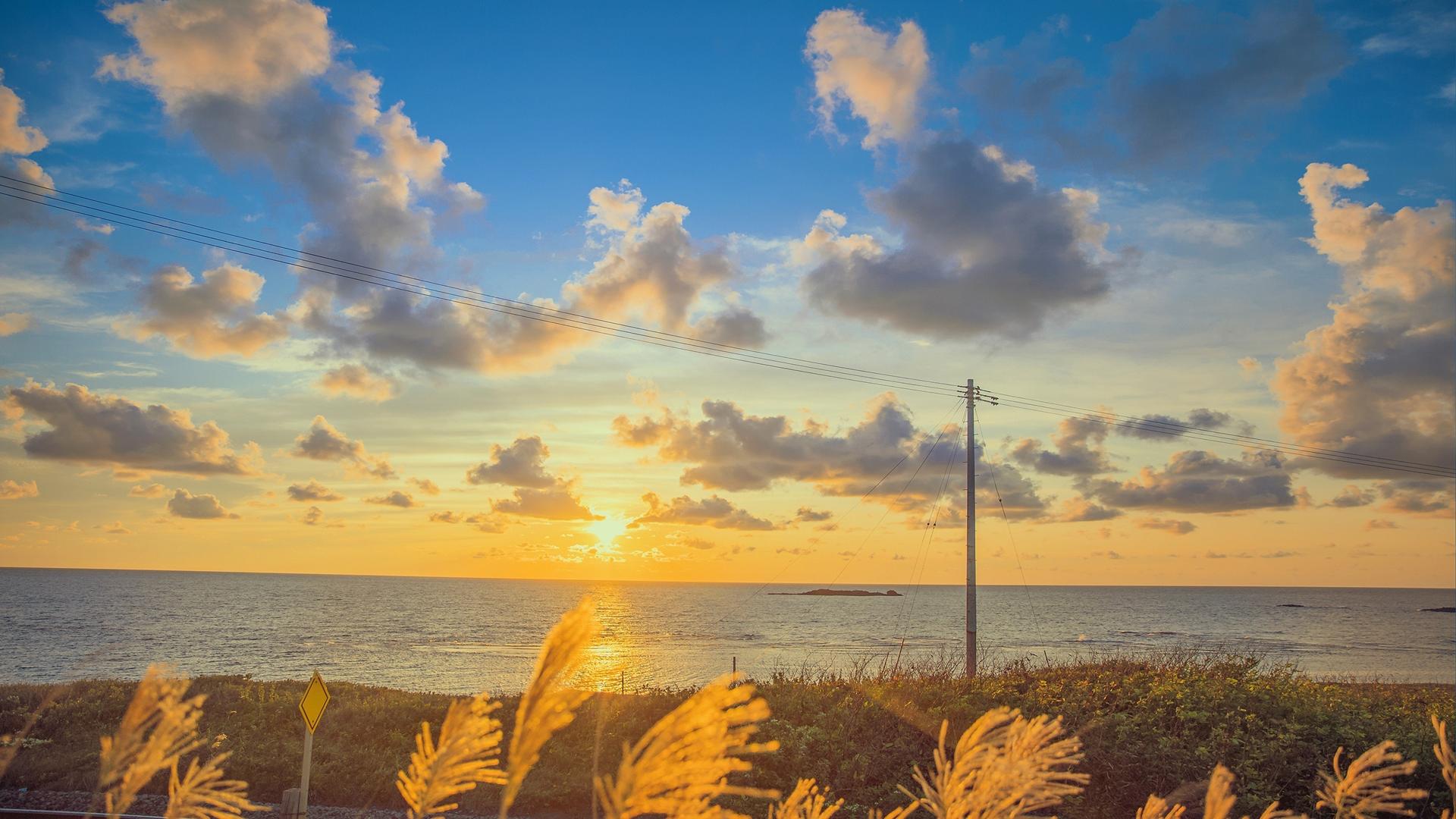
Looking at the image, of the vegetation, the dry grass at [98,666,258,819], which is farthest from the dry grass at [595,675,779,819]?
the vegetation

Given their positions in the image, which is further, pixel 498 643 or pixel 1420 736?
pixel 498 643

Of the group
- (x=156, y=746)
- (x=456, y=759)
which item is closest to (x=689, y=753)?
(x=456, y=759)

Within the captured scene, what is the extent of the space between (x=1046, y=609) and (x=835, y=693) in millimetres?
140536

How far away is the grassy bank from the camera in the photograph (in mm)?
12508

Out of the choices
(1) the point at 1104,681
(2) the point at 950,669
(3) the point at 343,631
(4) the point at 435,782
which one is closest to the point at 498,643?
(3) the point at 343,631

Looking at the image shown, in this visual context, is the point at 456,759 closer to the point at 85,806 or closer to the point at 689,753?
the point at 689,753

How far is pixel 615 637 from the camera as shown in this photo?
258 ft

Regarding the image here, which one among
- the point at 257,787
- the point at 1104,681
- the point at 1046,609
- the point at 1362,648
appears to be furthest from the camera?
the point at 1046,609

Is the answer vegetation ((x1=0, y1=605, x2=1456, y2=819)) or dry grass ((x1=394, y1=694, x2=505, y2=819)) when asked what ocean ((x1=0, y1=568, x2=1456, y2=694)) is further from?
dry grass ((x1=394, y1=694, x2=505, y2=819))

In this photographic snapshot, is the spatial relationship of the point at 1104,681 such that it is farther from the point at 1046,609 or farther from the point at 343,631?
the point at 1046,609

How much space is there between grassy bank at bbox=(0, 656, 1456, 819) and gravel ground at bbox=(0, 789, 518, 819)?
0.41 m

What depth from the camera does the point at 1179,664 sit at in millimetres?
17172

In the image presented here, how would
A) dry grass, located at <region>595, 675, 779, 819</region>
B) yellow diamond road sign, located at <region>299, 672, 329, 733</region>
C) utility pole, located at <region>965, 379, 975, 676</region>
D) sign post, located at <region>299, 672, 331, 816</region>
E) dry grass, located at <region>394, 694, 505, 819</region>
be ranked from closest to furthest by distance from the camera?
dry grass, located at <region>595, 675, 779, 819</region>
dry grass, located at <region>394, 694, 505, 819</region>
sign post, located at <region>299, 672, 331, 816</region>
yellow diamond road sign, located at <region>299, 672, 329, 733</region>
utility pole, located at <region>965, 379, 975, 676</region>

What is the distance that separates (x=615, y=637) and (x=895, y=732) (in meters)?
67.4
